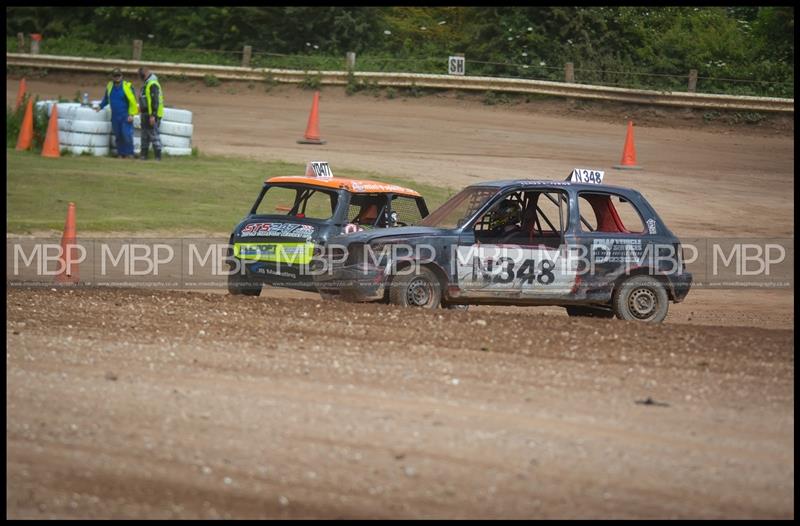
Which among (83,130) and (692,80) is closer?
(83,130)

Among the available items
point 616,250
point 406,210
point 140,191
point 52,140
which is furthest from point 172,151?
point 616,250

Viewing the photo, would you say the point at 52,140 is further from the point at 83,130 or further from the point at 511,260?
the point at 511,260

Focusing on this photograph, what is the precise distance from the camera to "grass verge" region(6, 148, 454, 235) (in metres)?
18.2

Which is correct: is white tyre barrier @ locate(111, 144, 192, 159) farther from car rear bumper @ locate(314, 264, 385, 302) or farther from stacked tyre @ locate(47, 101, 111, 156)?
car rear bumper @ locate(314, 264, 385, 302)

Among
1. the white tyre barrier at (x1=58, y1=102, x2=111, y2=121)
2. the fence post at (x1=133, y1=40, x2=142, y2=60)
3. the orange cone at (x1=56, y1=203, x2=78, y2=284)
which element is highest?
the fence post at (x1=133, y1=40, x2=142, y2=60)

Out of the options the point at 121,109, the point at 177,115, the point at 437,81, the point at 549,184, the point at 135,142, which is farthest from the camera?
the point at 437,81

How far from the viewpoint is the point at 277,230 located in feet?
42.6

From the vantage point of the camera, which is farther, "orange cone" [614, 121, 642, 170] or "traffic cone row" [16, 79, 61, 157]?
"orange cone" [614, 121, 642, 170]

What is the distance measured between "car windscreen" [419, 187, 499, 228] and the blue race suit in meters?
11.1

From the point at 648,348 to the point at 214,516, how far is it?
504 centimetres

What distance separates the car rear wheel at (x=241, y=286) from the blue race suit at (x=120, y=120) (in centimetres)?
1016

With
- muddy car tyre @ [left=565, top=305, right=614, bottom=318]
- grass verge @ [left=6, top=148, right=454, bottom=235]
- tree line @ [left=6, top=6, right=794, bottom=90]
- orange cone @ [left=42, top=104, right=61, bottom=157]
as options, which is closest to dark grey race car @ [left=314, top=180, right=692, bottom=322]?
muddy car tyre @ [left=565, top=305, right=614, bottom=318]

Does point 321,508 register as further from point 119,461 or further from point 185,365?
point 185,365

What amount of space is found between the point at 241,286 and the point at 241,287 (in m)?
0.01
